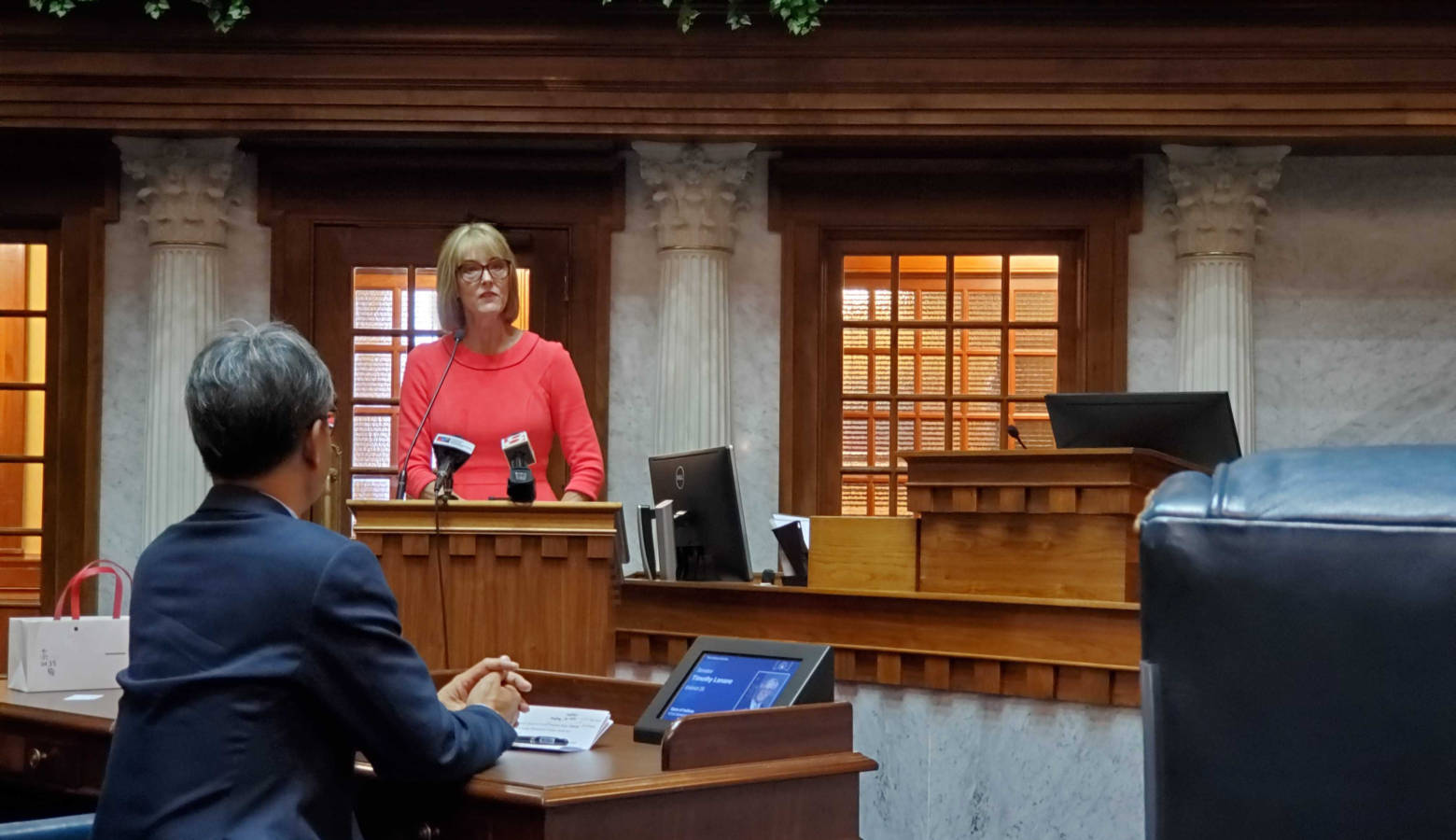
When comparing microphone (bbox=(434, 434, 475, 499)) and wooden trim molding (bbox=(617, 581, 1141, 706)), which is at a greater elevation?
microphone (bbox=(434, 434, 475, 499))

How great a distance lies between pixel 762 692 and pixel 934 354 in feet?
13.1

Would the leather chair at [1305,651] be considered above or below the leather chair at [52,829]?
above

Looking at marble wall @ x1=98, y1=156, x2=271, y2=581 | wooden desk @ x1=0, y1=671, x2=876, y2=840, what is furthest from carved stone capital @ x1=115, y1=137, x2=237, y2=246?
wooden desk @ x1=0, y1=671, x2=876, y2=840

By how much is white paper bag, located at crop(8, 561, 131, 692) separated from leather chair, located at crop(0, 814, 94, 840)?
2.30 feet

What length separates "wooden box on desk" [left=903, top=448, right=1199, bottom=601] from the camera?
3312 millimetres

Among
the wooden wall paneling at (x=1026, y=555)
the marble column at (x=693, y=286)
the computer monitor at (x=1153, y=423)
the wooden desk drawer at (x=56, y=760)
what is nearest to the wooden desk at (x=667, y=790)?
the wooden desk drawer at (x=56, y=760)

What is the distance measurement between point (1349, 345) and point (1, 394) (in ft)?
18.0

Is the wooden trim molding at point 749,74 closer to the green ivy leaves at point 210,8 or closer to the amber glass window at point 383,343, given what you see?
the green ivy leaves at point 210,8

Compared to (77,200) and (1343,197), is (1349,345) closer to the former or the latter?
(1343,197)

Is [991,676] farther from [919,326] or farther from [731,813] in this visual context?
[919,326]

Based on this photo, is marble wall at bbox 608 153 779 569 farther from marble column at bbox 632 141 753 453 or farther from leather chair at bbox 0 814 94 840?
leather chair at bbox 0 814 94 840

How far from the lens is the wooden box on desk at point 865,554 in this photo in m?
3.64

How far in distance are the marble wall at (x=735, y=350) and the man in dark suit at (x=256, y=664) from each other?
4115 mm

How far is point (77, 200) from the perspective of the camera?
6.08 meters
